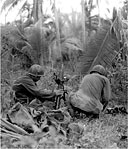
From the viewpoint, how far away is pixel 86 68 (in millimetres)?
10453

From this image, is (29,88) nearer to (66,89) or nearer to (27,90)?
(27,90)

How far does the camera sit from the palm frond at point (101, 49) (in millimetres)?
10320

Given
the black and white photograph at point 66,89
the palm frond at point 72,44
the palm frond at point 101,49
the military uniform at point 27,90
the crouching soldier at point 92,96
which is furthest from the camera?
the palm frond at point 72,44

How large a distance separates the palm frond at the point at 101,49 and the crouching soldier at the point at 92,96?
3.28m

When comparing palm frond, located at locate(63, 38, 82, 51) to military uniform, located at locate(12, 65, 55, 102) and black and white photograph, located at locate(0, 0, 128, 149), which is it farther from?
military uniform, located at locate(12, 65, 55, 102)

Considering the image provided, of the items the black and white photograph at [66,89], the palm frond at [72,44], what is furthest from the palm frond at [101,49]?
the palm frond at [72,44]

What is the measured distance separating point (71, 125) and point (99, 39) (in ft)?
18.2

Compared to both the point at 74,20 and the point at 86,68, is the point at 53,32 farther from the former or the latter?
the point at 86,68

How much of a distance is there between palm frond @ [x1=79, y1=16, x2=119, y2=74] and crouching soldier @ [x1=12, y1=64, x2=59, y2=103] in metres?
4.04

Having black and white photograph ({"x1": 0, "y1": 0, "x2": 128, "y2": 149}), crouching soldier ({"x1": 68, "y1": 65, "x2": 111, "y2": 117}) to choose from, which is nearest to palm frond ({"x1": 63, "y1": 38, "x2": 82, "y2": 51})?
black and white photograph ({"x1": 0, "y1": 0, "x2": 128, "y2": 149})

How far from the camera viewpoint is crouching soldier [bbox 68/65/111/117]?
6.83 metres

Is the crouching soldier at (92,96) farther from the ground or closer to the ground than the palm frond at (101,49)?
closer to the ground

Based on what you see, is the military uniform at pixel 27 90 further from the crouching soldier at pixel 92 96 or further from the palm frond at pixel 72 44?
the palm frond at pixel 72 44

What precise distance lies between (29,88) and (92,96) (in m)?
1.38
